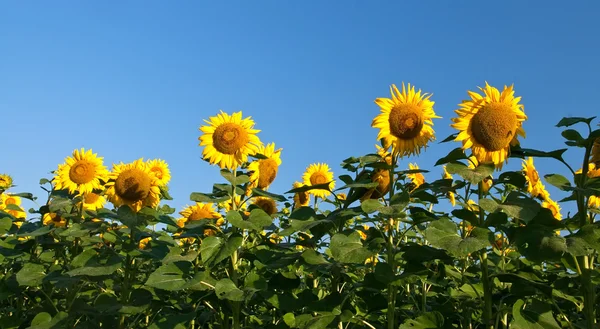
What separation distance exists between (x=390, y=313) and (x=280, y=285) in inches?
33.5

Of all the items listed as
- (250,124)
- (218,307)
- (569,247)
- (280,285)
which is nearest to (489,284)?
(569,247)

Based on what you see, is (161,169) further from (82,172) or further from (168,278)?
(168,278)

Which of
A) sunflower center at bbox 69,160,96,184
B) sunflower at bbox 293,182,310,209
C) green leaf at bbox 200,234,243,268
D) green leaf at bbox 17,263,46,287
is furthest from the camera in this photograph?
sunflower at bbox 293,182,310,209

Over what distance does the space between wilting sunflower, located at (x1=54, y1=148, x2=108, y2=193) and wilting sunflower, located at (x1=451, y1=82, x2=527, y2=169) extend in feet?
11.7

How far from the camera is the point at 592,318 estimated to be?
3.52 metres

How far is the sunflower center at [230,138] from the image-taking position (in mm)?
5016

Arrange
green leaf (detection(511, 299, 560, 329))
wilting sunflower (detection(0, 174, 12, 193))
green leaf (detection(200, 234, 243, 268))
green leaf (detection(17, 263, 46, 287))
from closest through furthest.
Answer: green leaf (detection(511, 299, 560, 329)), green leaf (detection(200, 234, 243, 268)), green leaf (detection(17, 263, 46, 287)), wilting sunflower (detection(0, 174, 12, 193))

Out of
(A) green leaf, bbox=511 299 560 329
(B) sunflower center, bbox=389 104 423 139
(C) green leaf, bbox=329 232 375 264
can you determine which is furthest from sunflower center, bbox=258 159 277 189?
(A) green leaf, bbox=511 299 560 329

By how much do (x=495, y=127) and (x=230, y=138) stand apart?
2.18 meters

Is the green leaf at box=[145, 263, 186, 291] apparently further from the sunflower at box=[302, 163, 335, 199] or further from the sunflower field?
the sunflower at box=[302, 163, 335, 199]

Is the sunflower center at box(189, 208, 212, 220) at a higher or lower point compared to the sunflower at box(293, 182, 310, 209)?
lower

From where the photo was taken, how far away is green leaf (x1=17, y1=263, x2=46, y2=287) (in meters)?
4.96

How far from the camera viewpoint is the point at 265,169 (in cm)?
557

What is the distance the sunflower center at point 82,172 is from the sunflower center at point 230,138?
1.60 metres
